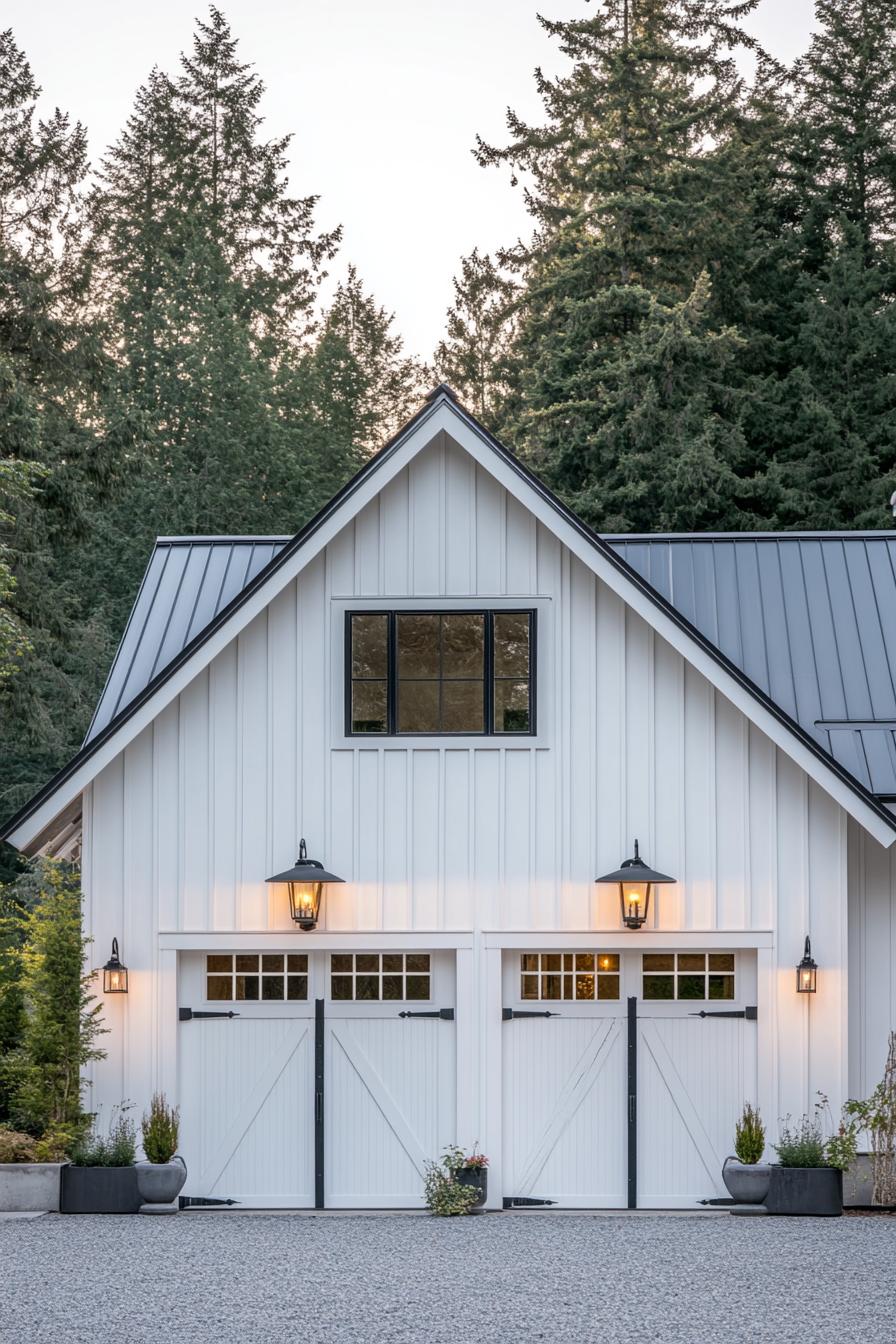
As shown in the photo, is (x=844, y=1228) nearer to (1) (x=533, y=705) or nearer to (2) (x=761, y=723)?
(2) (x=761, y=723)

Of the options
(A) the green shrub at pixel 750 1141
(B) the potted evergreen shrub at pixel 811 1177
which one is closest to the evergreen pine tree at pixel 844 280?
(A) the green shrub at pixel 750 1141

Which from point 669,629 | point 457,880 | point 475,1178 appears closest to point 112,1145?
point 475,1178

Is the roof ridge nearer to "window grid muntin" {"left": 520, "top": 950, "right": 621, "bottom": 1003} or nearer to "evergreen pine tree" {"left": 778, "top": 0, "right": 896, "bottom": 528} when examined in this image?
"window grid muntin" {"left": 520, "top": 950, "right": 621, "bottom": 1003}

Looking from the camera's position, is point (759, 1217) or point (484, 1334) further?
point (759, 1217)

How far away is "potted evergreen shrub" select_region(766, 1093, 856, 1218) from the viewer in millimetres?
12602

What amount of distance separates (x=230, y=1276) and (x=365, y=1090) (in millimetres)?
3758

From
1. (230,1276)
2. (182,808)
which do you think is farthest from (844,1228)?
(182,808)

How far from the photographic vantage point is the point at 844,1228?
11.9 metres

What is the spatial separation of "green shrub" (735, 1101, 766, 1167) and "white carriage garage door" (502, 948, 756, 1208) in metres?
0.35

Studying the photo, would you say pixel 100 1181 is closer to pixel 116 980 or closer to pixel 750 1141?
pixel 116 980

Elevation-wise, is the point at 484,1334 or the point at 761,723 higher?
the point at 761,723

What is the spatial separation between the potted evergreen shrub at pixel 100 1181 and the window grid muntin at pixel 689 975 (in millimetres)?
4541

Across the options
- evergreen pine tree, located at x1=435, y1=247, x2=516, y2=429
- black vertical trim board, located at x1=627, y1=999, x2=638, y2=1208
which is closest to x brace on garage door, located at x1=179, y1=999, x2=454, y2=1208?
black vertical trim board, located at x1=627, y1=999, x2=638, y2=1208

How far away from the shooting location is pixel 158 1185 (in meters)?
12.9
